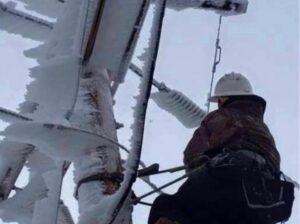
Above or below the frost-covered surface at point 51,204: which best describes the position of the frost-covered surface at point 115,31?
above

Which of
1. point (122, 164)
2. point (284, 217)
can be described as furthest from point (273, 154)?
point (122, 164)

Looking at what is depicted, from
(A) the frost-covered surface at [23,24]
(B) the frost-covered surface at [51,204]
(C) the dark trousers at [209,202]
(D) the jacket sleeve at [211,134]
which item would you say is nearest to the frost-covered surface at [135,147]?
(B) the frost-covered surface at [51,204]

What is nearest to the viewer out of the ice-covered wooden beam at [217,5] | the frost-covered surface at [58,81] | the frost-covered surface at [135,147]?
the frost-covered surface at [135,147]

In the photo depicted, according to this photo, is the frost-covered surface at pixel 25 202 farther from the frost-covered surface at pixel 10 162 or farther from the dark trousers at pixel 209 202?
the dark trousers at pixel 209 202

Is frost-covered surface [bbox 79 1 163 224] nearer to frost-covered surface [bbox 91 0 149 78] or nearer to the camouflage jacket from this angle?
frost-covered surface [bbox 91 0 149 78]

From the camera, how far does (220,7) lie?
20.5 ft

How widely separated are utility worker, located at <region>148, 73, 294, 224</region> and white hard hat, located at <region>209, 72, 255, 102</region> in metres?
0.67

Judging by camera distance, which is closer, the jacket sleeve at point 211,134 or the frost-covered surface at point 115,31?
the frost-covered surface at point 115,31

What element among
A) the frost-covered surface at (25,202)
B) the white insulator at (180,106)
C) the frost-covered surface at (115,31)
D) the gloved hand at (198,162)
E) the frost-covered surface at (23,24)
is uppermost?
the frost-covered surface at (23,24)

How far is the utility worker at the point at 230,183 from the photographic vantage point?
14.1ft

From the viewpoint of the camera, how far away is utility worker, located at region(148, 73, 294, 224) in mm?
4305

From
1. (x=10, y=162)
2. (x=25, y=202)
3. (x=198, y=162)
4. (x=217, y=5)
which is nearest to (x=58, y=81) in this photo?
(x=198, y=162)

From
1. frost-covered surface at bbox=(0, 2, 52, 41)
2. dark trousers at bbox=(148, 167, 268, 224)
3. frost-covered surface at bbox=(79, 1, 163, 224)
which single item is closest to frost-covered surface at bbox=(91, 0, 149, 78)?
frost-covered surface at bbox=(79, 1, 163, 224)

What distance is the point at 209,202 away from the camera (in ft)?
14.2
